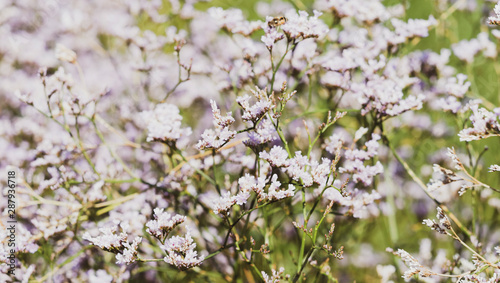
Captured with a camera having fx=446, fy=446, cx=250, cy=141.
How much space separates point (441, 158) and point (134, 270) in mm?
1601

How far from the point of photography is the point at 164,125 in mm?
1475

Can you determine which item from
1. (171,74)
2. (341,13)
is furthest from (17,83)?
(341,13)

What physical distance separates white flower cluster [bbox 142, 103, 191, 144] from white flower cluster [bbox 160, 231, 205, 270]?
0.34 metres

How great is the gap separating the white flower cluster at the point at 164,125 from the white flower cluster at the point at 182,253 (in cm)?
34

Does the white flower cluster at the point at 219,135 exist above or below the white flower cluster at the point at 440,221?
above

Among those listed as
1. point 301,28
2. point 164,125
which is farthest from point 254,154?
point 301,28

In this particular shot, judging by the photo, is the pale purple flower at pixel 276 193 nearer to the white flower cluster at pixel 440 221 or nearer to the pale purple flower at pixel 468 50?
the white flower cluster at pixel 440 221

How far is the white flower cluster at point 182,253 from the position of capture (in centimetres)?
125

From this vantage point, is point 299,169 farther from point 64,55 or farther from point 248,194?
point 64,55

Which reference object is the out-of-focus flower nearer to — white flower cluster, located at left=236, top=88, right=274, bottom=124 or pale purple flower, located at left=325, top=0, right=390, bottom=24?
white flower cluster, located at left=236, top=88, right=274, bottom=124

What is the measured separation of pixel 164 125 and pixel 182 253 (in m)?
0.43

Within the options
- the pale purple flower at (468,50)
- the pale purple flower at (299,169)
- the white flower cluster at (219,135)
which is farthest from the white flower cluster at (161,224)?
the pale purple flower at (468,50)

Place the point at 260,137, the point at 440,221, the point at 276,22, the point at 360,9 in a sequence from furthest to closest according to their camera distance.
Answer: the point at 360,9
the point at 276,22
the point at 260,137
the point at 440,221

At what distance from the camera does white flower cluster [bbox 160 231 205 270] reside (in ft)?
4.10
